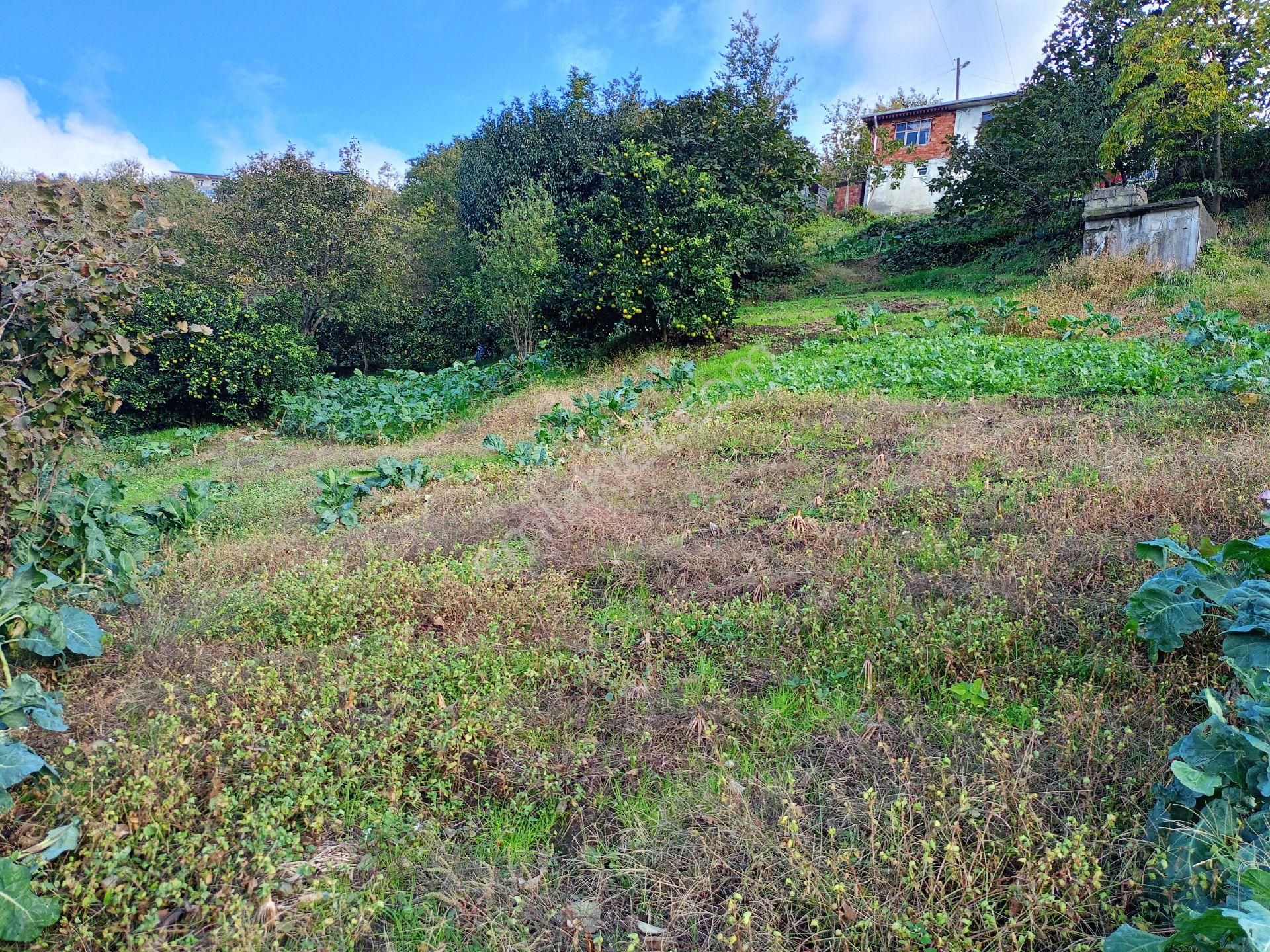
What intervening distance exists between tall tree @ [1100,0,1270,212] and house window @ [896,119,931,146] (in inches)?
740

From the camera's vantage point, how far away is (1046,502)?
4500 millimetres

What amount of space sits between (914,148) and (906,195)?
6.38 feet

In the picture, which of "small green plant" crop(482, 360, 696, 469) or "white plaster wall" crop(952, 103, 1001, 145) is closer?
"small green plant" crop(482, 360, 696, 469)

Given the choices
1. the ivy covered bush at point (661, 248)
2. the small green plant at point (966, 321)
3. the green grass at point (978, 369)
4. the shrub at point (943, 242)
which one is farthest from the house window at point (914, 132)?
the green grass at point (978, 369)

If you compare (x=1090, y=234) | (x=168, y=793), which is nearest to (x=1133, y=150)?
(x=1090, y=234)

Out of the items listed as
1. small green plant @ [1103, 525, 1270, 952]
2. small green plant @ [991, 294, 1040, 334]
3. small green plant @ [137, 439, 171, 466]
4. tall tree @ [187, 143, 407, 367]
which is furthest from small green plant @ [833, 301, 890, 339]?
tall tree @ [187, 143, 407, 367]

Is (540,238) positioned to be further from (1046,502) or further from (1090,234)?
(1046,502)

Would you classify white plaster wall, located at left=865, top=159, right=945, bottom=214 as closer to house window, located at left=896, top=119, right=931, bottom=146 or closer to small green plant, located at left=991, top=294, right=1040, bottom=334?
house window, located at left=896, top=119, right=931, bottom=146

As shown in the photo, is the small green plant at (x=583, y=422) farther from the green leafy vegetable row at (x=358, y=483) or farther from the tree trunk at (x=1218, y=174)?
the tree trunk at (x=1218, y=174)

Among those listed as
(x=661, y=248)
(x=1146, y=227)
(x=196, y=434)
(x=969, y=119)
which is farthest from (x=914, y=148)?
(x=196, y=434)

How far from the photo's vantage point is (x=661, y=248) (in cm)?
1151

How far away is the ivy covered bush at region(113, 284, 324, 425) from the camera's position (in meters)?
13.5

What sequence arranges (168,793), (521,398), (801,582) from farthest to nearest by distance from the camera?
(521,398)
(801,582)
(168,793)

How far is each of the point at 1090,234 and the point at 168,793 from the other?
1621 cm
